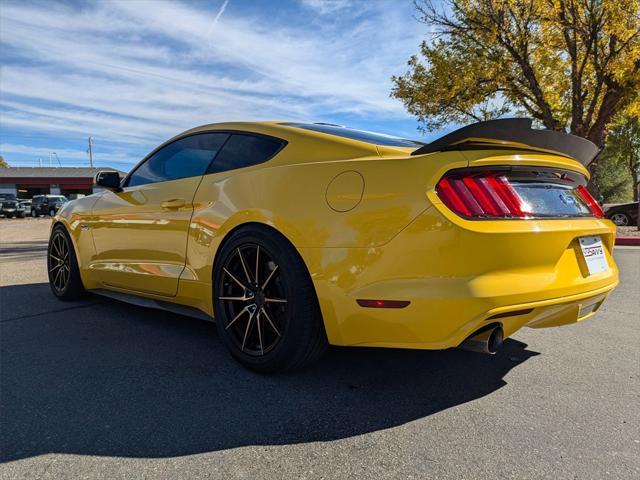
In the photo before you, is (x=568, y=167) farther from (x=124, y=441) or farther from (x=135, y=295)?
(x=135, y=295)

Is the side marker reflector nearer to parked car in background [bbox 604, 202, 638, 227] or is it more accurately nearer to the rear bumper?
the rear bumper

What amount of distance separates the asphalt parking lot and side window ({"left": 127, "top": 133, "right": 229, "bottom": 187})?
1.19 m

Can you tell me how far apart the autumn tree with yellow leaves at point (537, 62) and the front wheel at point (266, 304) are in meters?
13.0

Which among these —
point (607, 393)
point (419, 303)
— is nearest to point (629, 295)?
point (607, 393)

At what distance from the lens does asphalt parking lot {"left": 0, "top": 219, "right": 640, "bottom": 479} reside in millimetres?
1892

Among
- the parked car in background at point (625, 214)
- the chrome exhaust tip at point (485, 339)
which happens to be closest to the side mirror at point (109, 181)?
the chrome exhaust tip at point (485, 339)

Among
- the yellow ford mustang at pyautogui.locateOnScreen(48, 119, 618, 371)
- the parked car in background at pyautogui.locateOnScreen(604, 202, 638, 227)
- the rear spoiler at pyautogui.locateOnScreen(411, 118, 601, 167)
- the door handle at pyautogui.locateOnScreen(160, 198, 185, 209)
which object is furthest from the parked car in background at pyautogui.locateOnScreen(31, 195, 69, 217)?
the rear spoiler at pyautogui.locateOnScreen(411, 118, 601, 167)

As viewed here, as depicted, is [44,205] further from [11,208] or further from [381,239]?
[381,239]

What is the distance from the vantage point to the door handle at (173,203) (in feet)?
10.8

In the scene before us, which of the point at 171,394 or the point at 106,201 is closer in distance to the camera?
the point at 171,394

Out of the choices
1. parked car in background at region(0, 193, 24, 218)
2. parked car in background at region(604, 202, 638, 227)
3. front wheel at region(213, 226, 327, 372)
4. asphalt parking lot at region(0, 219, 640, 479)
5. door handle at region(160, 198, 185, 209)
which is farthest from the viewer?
parked car in background at region(0, 193, 24, 218)

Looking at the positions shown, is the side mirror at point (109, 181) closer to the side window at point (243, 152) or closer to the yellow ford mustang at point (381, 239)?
the yellow ford mustang at point (381, 239)

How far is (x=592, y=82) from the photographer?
15.5 meters

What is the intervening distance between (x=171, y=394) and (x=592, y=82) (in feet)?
55.7
